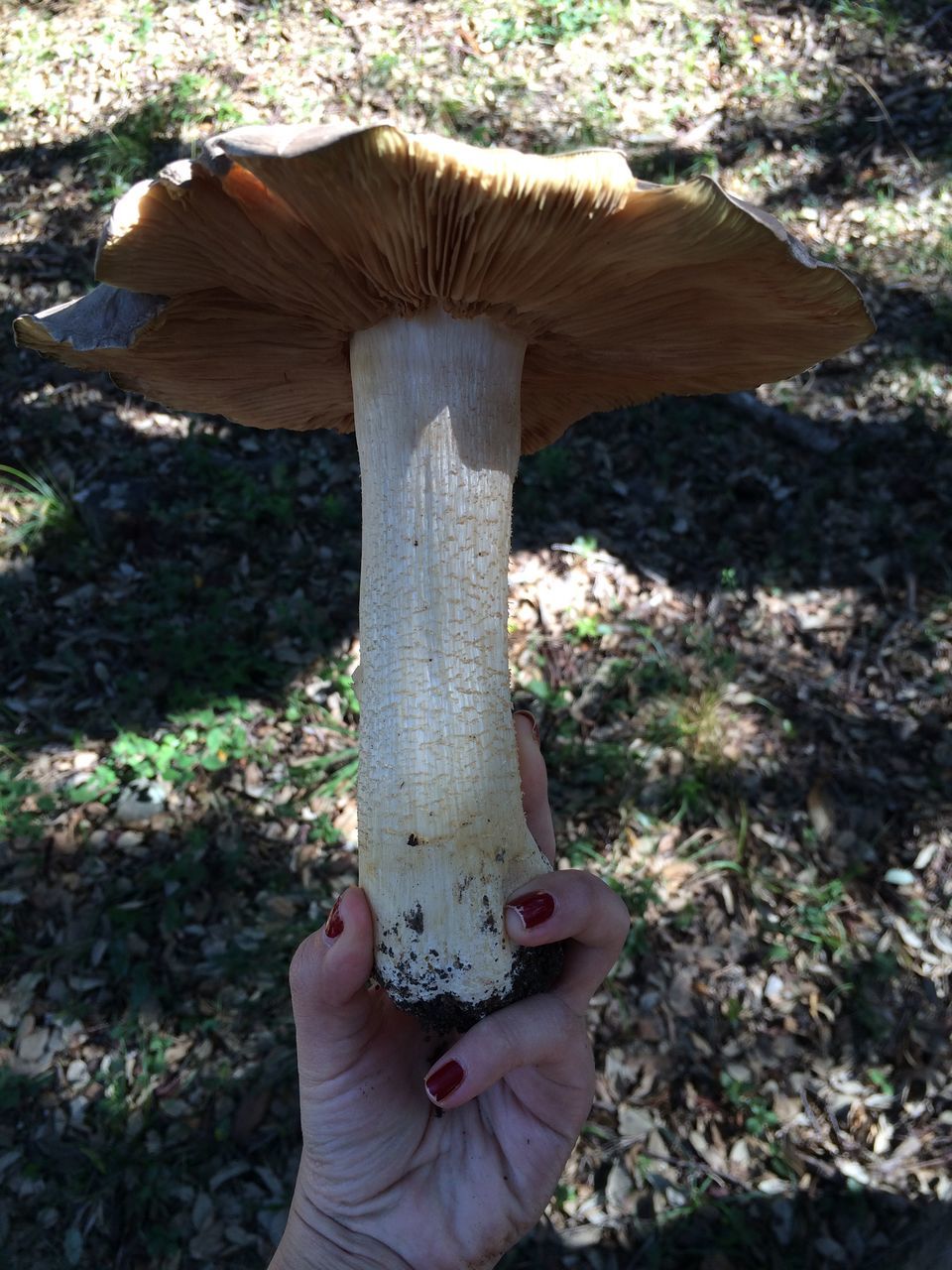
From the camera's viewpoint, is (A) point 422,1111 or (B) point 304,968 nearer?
(B) point 304,968

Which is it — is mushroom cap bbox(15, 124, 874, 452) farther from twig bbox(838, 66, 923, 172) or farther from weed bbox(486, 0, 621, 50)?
weed bbox(486, 0, 621, 50)

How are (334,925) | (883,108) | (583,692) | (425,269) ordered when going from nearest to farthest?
(425,269) → (334,925) → (583,692) → (883,108)

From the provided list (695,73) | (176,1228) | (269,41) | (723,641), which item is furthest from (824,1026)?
(269,41)

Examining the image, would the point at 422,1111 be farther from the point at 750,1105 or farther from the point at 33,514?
the point at 33,514

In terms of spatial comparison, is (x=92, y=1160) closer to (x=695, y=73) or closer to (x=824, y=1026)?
(x=824, y=1026)

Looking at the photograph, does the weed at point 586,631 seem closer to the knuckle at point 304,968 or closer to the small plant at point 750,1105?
the small plant at point 750,1105

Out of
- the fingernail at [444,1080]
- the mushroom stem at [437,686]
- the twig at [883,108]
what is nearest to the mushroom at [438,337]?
the mushroom stem at [437,686]

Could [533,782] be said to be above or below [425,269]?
below

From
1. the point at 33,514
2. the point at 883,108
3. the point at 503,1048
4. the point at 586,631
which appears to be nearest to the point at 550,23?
the point at 883,108
